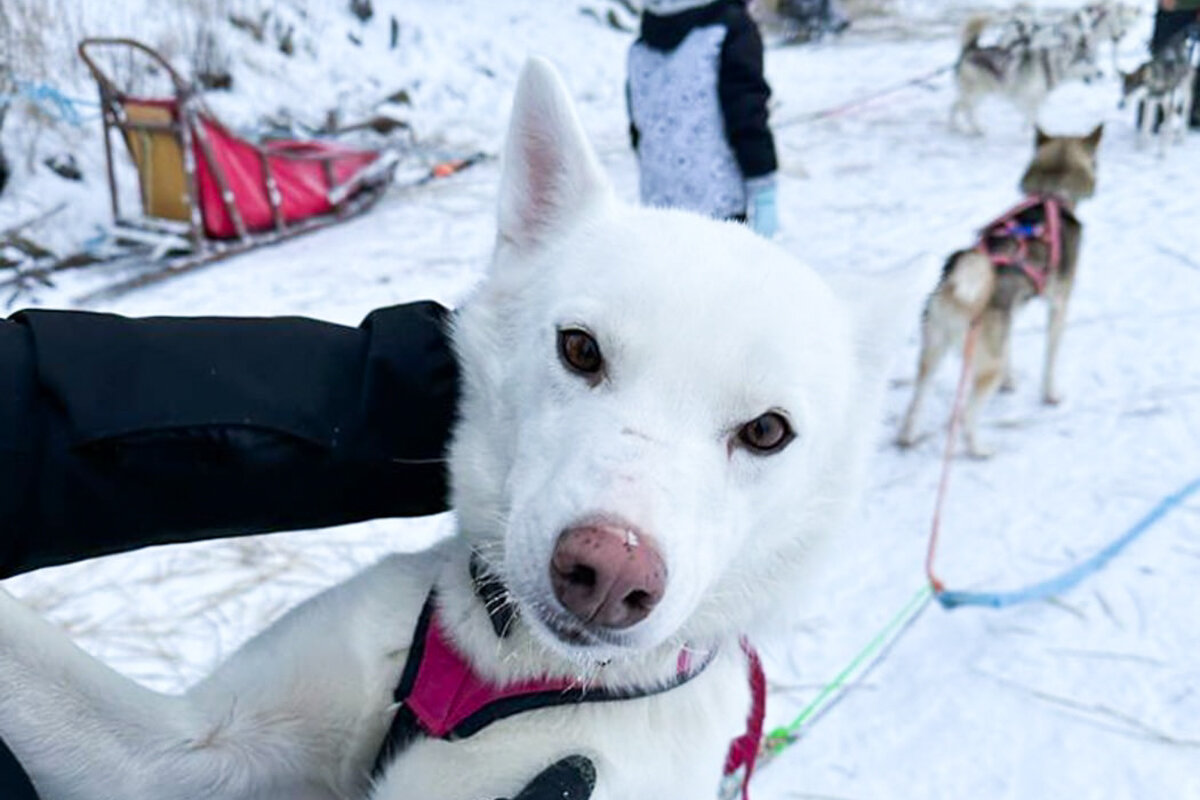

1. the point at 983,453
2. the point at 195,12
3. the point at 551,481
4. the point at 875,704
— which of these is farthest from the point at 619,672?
the point at 195,12

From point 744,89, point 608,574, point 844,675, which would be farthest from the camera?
point 744,89

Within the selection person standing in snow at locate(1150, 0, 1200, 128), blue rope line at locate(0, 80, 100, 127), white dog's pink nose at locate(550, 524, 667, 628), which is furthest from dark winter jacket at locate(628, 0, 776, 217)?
person standing in snow at locate(1150, 0, 1200, 128)

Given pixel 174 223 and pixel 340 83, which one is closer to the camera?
pixel 174 223

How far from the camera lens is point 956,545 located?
11.1 ft

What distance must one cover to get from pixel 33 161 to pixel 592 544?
22.6 feet

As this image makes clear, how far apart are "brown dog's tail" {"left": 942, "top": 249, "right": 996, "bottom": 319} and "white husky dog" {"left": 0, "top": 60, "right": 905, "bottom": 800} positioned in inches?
103

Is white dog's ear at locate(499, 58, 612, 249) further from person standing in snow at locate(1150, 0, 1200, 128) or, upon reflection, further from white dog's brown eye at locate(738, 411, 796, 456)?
person standing in snow at locate(1150, 0, 1200, 128)

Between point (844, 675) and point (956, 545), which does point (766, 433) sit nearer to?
point (844, 675)

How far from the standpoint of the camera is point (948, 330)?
13.1 feet

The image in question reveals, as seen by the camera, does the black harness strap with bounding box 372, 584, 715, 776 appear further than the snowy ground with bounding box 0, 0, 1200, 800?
No

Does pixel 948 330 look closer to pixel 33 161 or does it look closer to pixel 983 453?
pixel 983 453

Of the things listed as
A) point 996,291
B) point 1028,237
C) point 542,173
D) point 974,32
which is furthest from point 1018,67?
point 542,173

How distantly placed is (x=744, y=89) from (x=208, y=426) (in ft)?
9.31

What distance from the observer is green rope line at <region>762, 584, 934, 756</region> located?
248 centimetres
